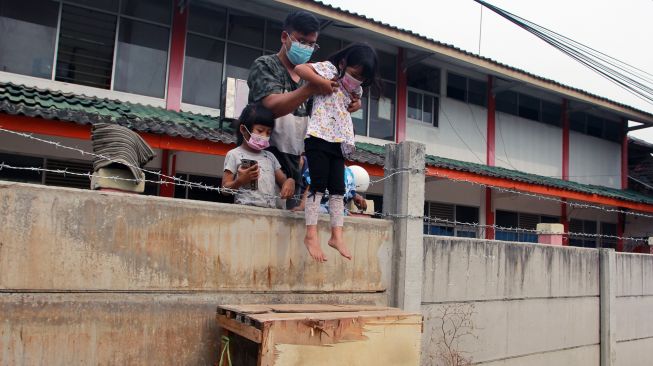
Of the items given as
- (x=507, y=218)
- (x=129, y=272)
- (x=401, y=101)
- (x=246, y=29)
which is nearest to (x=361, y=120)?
(x=401, y=101)

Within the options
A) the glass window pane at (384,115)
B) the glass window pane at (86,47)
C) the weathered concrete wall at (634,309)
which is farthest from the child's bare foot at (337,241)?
the glass window pane at (384,115)

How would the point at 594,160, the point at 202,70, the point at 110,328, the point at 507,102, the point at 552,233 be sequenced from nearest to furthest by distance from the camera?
the point at 110,328
the point at 552,233
the point at 202,70
the point at 507,102
the point at 594,160

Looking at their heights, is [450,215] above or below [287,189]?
above

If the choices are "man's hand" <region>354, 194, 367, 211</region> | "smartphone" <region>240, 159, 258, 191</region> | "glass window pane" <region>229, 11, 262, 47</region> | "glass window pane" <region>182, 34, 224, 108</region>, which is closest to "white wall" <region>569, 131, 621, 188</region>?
"glass window pane" <region>229, 11, 262, 47</region>

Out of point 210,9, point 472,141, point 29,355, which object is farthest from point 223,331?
point 472,141

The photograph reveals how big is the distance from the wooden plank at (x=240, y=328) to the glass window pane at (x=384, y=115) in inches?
301

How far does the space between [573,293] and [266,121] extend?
14.1 ft

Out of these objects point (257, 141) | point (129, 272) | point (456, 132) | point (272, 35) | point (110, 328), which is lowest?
point (110, 328)

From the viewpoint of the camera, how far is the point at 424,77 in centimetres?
1095

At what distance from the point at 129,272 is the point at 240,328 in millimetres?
674

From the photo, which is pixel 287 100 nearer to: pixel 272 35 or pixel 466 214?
pixel 272 35

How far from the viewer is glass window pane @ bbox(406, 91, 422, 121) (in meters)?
10.8

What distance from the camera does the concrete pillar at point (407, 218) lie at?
395 centimetres

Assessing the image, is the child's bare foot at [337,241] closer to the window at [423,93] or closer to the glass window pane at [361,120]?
the glass window pane at [361,120]
